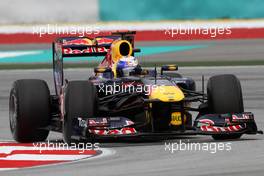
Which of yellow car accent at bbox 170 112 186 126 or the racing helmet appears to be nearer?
yellow car accent at bbox 170 112 186 126

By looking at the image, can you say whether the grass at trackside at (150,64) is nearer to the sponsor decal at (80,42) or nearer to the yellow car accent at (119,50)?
the sponsor decal at (80,42)

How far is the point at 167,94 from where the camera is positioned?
41.5ft

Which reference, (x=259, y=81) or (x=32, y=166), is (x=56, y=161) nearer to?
(x=32, y=166)

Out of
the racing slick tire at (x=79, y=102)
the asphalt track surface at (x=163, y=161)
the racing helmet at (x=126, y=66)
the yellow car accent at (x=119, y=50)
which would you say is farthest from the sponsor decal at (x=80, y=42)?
the racing slick tire at (x=79, y=102)

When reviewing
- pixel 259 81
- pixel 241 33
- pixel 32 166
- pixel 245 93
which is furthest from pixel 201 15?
pixel 32 166

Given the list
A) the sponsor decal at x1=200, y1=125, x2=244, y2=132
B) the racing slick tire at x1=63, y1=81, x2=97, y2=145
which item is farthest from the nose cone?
the racing slick tire at x1=63, y1=81, x2=97, y2=145

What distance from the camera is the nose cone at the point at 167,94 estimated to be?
1256cm

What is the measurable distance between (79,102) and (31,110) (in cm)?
104

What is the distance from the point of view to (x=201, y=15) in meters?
41.4

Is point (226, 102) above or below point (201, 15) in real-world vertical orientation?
below

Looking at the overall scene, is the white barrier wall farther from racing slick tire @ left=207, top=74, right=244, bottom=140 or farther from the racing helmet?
racing slick tire @ left=207, top=74, right=244, bottom=140

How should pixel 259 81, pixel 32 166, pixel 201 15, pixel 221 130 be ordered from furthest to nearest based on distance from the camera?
pixel 201 15, pixel 259 81, pixel 221 130, pixel 32 166

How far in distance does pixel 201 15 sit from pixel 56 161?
30.8 meters

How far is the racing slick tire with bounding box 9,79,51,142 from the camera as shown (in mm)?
13188
